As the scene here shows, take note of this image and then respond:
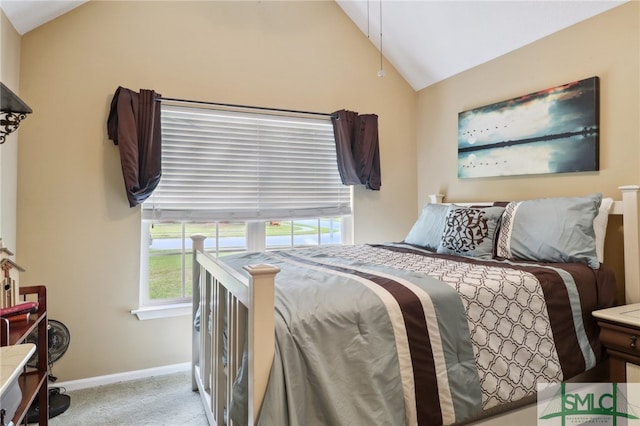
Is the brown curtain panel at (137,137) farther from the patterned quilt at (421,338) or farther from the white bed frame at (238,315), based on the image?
the patterned quilt at (421,338)

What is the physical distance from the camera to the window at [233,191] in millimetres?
2693

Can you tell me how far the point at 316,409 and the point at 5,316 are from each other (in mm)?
1263

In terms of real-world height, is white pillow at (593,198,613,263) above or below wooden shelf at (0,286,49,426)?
above

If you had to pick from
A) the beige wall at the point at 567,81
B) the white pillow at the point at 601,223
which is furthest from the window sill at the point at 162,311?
the white pillow at the point at 601,223

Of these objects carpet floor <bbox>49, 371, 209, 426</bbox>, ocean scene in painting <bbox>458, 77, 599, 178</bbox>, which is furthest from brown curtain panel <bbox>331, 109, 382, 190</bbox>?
carpet floor <bbox>49, 371, 209, 426</bbox>

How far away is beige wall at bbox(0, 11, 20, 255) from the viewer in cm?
199

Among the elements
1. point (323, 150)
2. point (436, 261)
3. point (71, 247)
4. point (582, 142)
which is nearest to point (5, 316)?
point (71, 247)

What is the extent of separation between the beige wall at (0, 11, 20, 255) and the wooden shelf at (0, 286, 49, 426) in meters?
0.64

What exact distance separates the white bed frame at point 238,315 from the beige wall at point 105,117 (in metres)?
0.67

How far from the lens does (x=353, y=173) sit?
3.21 metres

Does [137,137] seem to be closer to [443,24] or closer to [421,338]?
[421,338]

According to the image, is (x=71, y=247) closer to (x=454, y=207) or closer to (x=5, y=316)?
(x=5, y=316)

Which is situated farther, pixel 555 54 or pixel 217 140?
pixel 217 140

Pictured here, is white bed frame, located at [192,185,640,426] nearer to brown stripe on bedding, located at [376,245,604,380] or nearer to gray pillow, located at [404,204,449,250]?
brown stripe on bedding, located at [376,245,604,380]
